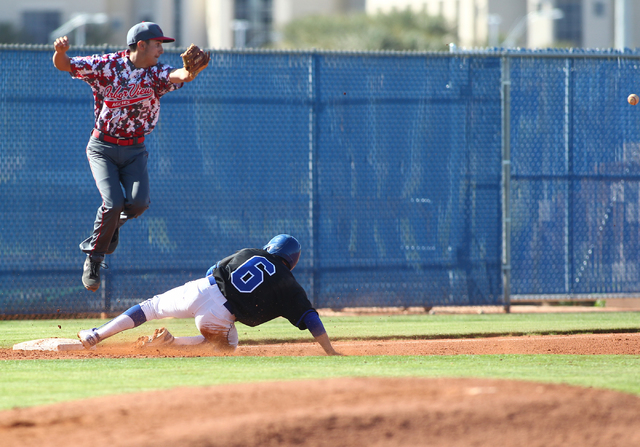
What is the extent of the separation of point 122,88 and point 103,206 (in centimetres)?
96

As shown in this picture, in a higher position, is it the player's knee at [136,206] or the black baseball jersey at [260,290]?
the player's knee at [136,206]

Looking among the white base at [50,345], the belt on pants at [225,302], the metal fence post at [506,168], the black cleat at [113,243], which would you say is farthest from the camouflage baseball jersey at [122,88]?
the metal fence post at [506,168]

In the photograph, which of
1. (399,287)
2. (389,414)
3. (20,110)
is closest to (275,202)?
(399,287)

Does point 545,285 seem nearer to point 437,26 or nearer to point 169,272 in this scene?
point 169,272

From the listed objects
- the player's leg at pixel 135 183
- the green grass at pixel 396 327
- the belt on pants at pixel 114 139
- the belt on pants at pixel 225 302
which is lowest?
the green grass at pixel 396 327

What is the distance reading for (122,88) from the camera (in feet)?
22.2

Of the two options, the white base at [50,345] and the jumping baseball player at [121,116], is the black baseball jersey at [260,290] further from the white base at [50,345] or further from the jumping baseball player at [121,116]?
the white base at [50,345]

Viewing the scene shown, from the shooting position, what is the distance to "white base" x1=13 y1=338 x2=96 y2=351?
23.0 ft

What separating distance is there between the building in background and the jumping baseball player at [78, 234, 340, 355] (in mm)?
43825

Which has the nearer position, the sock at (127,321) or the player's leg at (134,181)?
A: the sock at (127,321)

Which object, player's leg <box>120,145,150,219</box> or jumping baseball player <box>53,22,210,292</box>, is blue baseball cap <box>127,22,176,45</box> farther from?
player's leg <box>120,145,150,219</box>

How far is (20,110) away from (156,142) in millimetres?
1512

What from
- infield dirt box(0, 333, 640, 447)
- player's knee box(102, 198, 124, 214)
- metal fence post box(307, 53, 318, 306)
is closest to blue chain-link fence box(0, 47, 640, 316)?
metal fence post box(307, 53, 318, 306)

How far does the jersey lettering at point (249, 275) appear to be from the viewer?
263 inches
